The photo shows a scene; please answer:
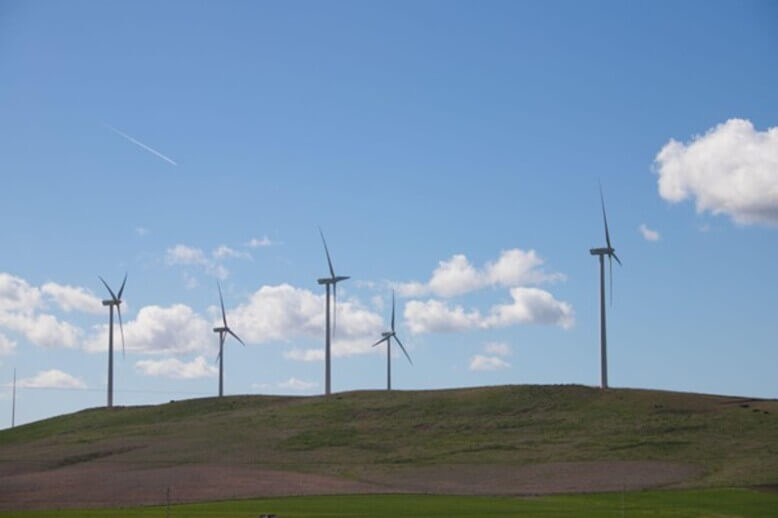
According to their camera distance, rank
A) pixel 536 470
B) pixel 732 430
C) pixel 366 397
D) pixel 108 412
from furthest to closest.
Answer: pixel 108 412
pixel 366 397
pixel 732 430
pixel 536 470

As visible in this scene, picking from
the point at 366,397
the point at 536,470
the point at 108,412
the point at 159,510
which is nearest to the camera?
the point at 159,510

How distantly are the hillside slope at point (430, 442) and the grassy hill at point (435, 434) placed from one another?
0.17 metres

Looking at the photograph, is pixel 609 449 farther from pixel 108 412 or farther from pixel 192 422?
pixel 108 412

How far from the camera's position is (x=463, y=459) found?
93.9m

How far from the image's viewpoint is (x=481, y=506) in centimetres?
6344

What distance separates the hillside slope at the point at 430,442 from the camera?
268 feet

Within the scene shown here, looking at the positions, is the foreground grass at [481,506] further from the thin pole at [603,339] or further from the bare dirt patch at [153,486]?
the thin pole at [603,339]

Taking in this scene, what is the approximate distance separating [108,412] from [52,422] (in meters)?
7.32

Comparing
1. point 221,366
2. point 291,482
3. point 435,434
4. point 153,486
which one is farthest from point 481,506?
point 221,366

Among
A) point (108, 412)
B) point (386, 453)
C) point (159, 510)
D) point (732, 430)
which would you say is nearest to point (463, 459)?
point (386, 453)

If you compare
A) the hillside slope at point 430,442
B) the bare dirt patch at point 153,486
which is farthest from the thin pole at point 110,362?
the bare dirt patch at point 153,486

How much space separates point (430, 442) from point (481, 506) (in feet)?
131

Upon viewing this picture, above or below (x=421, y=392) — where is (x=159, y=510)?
below

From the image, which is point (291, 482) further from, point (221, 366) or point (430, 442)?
point (221, 366)
